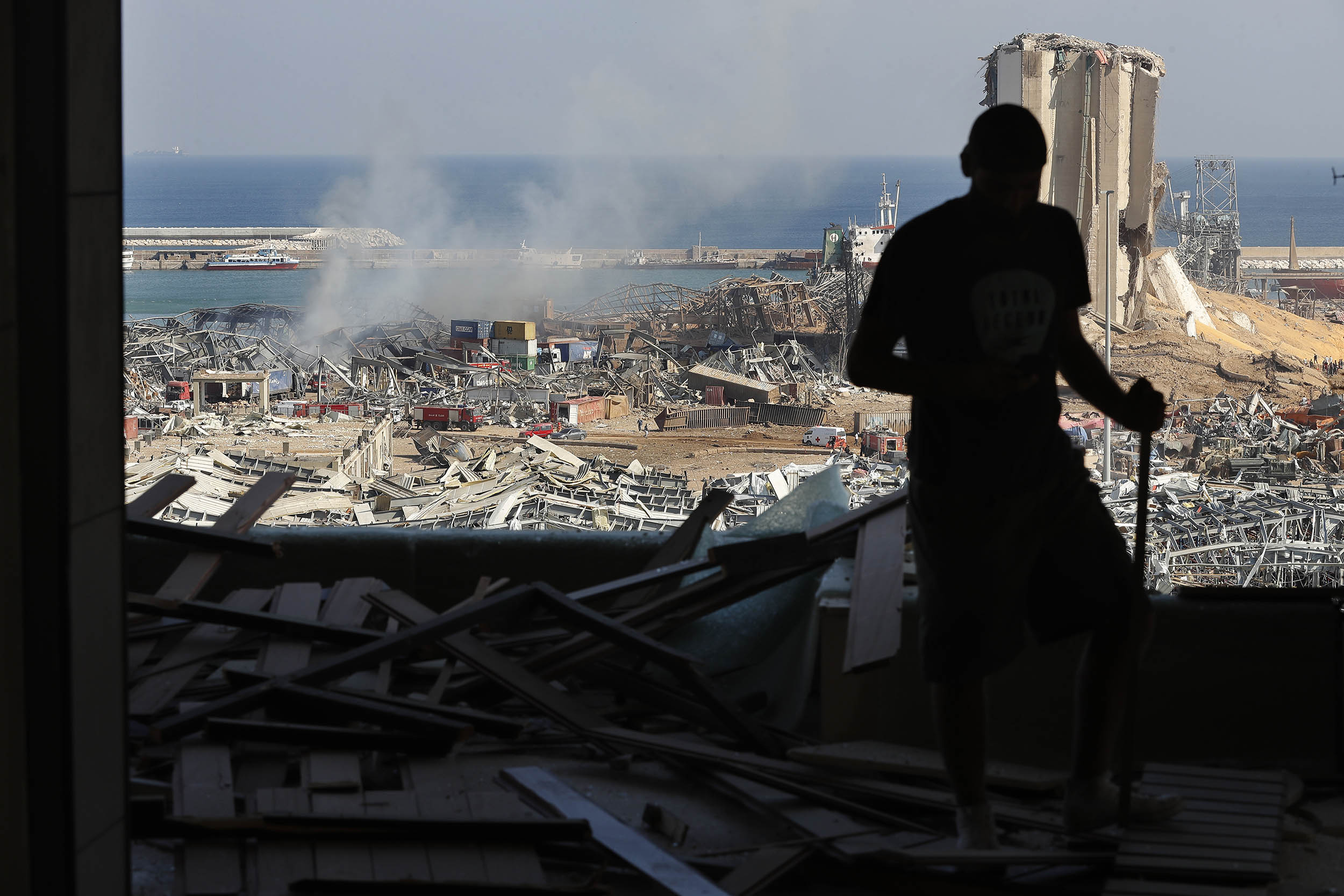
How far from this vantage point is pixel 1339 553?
65.4 feet

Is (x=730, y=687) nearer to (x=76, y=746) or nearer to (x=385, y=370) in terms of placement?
(x=76, y=746)

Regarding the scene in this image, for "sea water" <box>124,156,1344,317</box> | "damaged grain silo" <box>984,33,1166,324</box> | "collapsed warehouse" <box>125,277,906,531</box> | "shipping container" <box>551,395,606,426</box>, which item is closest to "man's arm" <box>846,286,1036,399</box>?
"collapsed warehouse" <box>125,277,906,531</box>

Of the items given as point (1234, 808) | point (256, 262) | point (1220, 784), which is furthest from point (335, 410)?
point (256, 262)

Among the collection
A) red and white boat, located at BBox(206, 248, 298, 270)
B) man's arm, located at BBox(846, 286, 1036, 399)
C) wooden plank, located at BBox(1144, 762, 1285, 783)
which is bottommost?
wooden plank, located at BBox(1144, 762, 1285, 783)

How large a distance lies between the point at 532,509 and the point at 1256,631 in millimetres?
22343

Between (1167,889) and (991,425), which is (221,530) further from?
(1167,889)

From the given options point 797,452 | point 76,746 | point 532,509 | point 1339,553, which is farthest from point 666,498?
point 76,746

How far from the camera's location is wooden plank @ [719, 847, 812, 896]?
2.42m

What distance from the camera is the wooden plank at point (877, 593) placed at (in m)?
2.86

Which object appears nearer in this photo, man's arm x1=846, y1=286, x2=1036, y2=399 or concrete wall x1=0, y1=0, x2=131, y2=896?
concrete wall x1=0, y1=0, x2=131, y2=896

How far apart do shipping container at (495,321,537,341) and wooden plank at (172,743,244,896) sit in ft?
168

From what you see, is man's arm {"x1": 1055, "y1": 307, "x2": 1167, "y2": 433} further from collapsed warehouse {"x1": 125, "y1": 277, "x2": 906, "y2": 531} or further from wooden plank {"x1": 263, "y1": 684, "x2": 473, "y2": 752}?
collapsed warehouse {"x1": 125, "y1": 277, "x2": 906, "y2": 531}

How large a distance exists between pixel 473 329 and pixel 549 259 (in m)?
36.0

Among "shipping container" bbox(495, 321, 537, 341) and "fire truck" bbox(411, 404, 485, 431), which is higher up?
"shipping container" bbox(495, 321, 537, 341)
